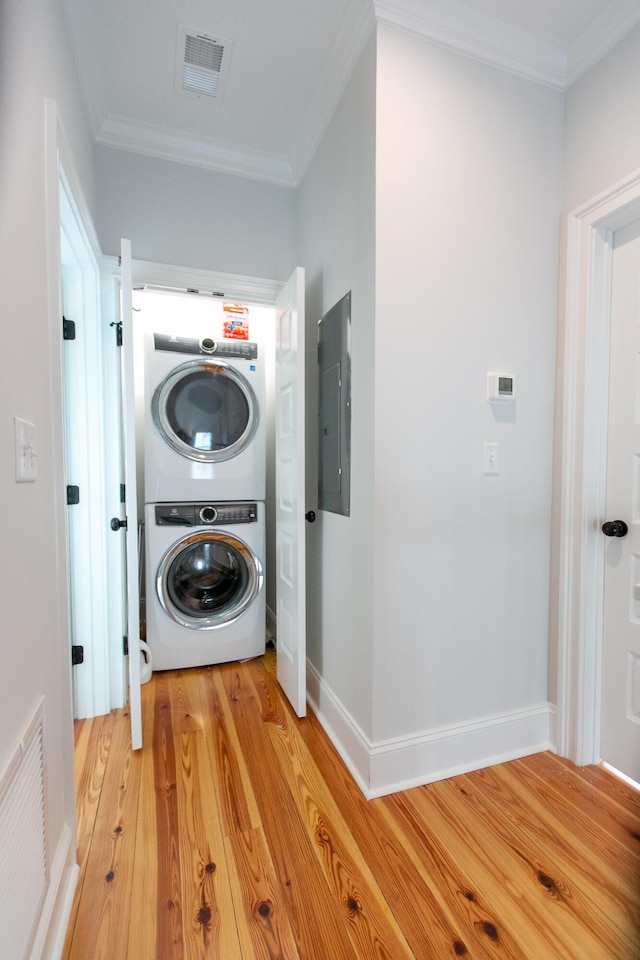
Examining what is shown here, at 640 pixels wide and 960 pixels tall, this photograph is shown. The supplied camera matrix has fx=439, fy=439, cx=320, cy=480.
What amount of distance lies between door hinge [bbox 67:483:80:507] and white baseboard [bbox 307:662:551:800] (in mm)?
1381

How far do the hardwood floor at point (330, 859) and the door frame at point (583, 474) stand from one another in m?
0.23

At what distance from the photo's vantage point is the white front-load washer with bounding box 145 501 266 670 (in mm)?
2371

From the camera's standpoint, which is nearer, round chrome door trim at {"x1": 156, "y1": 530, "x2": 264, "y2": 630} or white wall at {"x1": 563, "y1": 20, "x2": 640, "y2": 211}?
white wall at {"x1": 563, "y1": 20, "x2": 640, "y2": 211}

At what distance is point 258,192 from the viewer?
92.7 inches

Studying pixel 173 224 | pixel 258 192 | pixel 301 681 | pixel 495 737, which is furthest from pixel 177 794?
pixel 258 192

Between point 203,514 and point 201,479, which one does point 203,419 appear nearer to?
point 201,479

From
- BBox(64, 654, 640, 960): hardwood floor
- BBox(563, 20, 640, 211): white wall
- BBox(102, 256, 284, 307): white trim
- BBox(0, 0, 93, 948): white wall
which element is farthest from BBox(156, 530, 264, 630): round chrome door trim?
BBox(563, 20, 640, 211): white wall

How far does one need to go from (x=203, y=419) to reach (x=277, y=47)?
1.60 meters

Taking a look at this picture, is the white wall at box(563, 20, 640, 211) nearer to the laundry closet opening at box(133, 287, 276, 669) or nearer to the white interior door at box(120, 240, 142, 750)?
the laundry closet opening at box(133, 287, 276, 669)

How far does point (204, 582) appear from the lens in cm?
256

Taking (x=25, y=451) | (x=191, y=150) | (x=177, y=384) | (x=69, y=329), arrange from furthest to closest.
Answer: (x=177, y=384)
(x=191, y=150)
(x=69, y=329)
(x=25, y=451)

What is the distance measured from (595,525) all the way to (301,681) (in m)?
1.36

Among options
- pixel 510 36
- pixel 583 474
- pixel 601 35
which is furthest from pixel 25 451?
pixel 601 35

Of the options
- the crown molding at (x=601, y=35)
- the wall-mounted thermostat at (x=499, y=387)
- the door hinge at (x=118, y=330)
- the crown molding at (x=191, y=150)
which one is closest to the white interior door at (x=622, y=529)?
the wall-mounted thermostat at (x=499, y=387)
